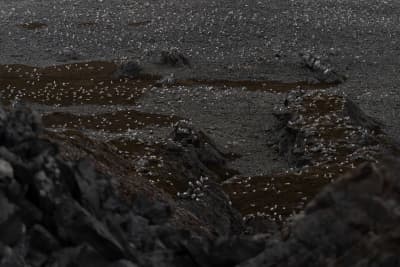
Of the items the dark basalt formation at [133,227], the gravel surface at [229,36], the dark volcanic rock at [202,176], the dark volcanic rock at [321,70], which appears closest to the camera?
the dark basalt formation at [133,227]

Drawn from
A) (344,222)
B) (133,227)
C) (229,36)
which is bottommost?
(229,36)

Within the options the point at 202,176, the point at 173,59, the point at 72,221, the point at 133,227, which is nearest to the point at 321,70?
the point at 173,59

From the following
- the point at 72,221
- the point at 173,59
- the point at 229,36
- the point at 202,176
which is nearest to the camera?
the point at 72,221

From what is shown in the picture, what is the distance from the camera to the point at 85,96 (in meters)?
70.8

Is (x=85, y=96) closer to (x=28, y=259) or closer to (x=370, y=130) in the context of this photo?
(x=370, y=130)

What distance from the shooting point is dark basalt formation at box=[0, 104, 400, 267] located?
1930 centimetres

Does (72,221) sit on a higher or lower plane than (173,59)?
higher

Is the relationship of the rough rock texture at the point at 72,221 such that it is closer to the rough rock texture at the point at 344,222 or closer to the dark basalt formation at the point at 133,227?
the dark basalt formation at the point at 133,227

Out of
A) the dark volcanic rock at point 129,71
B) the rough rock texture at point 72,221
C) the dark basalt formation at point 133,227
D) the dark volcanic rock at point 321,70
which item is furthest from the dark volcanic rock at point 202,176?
the dark volcanic rock at point 321,70

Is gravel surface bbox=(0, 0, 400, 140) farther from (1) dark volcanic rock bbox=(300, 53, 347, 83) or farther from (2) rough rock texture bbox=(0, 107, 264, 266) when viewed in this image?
(2) rough rock texture bbox=(0, 107, 264, 266)

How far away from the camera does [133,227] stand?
22.4 meters

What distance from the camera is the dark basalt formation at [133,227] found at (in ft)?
63.3

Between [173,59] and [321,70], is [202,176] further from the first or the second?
[173,59]

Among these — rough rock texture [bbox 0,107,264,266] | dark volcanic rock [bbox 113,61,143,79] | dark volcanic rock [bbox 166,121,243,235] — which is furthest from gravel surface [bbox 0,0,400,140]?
rough rock texture [bbox 0,107,264,266]
